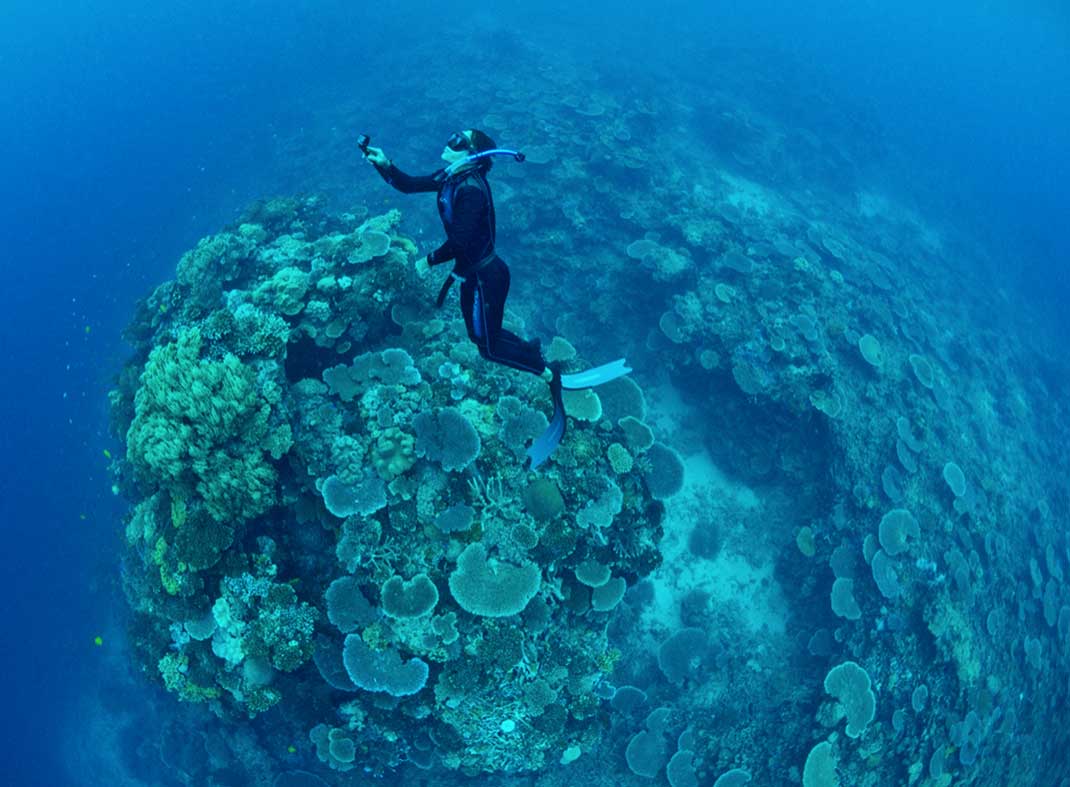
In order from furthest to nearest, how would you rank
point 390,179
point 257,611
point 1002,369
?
→ point 1002,369, point 257,611, point 390,179

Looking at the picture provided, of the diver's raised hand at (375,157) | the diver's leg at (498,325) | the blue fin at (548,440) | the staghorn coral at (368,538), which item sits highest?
the diver's raised hand at (375,157)

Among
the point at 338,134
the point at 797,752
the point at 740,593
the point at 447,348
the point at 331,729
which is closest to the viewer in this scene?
the point at 331,729

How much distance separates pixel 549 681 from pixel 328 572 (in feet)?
9.06

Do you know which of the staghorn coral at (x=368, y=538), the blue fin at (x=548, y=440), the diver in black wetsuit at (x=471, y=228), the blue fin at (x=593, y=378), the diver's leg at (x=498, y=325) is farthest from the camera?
the blue fin at (x=548, y=440)

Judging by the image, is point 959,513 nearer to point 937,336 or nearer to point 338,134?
point 937,336

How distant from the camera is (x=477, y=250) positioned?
14.0 feet

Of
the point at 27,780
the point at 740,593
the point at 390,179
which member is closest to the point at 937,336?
the point at 740,593

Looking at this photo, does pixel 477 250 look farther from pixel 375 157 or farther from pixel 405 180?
pixel 375 157

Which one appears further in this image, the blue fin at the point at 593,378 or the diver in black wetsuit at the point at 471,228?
the blue fin at the point at 593,378

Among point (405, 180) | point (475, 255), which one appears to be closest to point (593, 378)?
point (475, 255)

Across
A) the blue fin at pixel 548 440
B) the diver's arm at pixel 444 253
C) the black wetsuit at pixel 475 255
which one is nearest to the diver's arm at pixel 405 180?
the black wetsuit at pixel 475 255

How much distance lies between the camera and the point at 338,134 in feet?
69.0

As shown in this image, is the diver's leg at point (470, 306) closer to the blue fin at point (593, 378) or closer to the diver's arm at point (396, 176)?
the diver's arm at point (396, 176)

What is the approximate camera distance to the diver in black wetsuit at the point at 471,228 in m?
3.87
